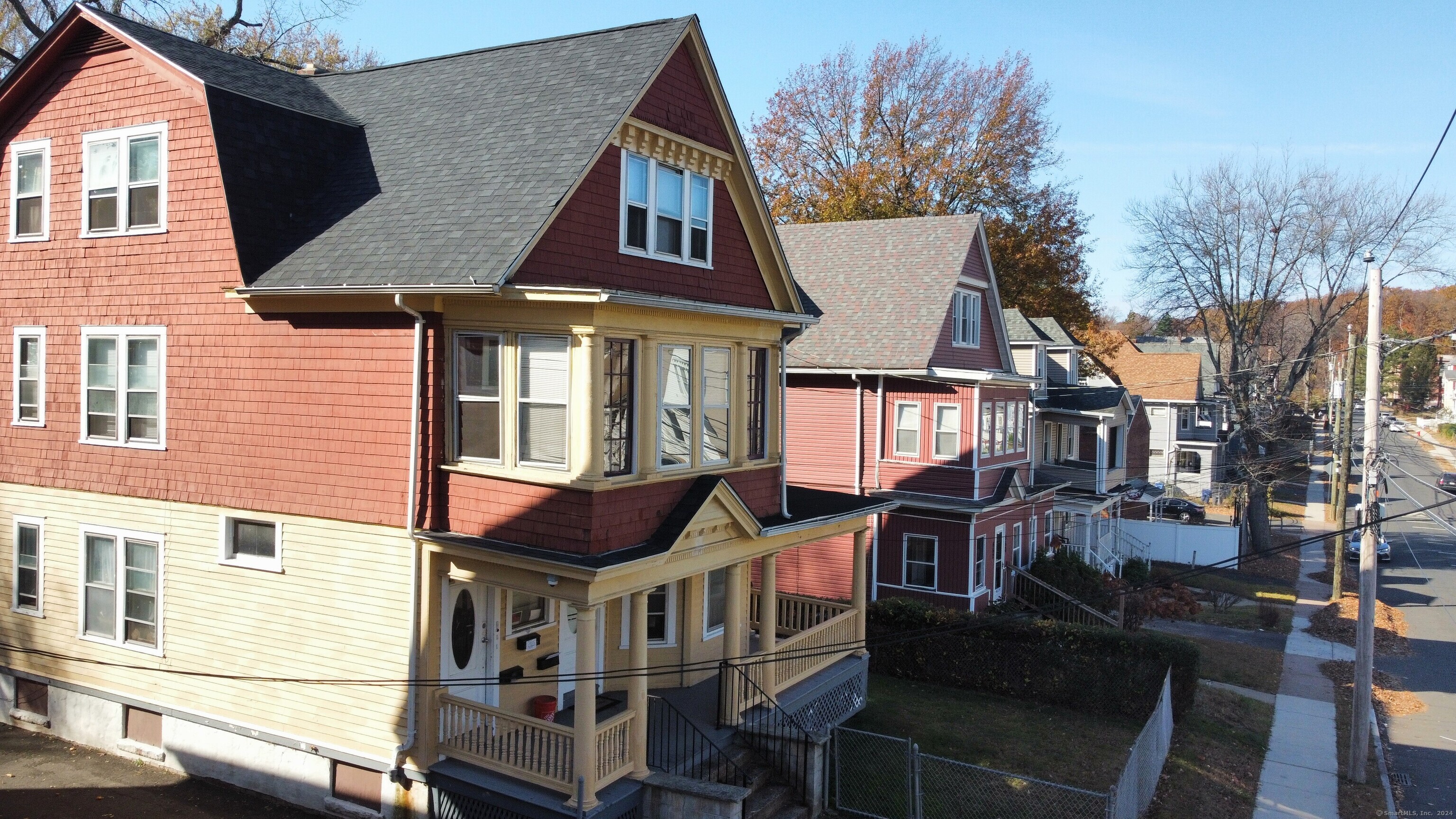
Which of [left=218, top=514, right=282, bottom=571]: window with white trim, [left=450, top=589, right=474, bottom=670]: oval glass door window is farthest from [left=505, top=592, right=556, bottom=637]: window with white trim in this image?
[left=218, top=514, right=282, bottom=571]: window with white trim

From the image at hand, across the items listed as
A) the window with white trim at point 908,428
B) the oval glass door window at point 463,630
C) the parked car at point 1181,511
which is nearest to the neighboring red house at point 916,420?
the window with white trim at point 908,428

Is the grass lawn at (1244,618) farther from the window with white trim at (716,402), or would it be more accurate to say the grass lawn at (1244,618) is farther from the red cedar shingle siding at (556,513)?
the red cedar shingle siding at (556,513)

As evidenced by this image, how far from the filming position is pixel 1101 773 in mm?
15758

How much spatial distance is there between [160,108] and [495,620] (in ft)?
28.4

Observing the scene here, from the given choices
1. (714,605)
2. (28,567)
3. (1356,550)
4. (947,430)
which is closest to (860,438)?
(947,430)

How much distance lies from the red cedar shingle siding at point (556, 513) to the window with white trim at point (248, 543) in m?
3.00

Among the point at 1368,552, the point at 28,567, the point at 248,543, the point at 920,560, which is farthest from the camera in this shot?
the point at 920,560

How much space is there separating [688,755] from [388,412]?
6101 millimetres

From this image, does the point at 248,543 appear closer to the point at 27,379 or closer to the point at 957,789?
the point at 27,379

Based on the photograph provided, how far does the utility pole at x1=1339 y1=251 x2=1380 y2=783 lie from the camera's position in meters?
17.4

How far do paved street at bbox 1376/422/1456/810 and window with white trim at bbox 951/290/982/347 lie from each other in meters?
9.70

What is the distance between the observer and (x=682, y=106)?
13.7 m

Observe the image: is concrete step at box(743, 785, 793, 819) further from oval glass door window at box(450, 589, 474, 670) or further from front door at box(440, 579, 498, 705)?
oval glass door window at box(450, 589, 474, 670)

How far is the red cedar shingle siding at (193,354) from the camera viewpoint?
12.5 m
